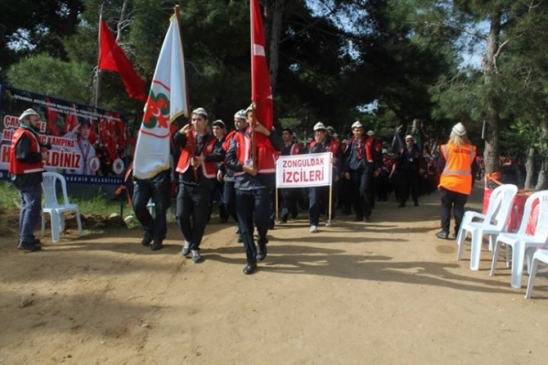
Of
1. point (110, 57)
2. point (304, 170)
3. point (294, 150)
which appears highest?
point (110, 57)

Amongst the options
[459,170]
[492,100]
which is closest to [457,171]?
[459,170]

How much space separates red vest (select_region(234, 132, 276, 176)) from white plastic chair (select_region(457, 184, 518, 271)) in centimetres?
272

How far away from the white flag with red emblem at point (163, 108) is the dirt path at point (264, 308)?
1229 mm

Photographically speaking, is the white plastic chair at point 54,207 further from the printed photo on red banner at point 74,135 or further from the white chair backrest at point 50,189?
the printed photo on red banner at point 74,135

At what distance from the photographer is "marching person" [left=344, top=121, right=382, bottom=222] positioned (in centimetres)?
980

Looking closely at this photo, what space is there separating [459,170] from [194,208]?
159 inches

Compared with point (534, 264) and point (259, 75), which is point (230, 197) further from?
point (534, 264)

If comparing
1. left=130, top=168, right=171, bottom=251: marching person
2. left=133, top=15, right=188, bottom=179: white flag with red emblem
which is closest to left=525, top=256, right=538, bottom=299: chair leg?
left=133, top=15, right=188, bottom=179: white flag with red emblem

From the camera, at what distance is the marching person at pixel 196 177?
624cm

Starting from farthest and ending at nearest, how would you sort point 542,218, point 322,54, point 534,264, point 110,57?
point 322,54 → point 110,57 → point 542,218 → point 534,264

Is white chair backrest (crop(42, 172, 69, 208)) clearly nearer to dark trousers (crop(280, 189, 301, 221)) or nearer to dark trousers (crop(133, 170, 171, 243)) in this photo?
dark trousers (crop(133, 170, 171, 243))

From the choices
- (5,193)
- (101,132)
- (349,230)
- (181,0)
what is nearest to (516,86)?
(349,230)

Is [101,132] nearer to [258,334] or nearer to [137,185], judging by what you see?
[137,185]

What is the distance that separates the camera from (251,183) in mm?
5949
